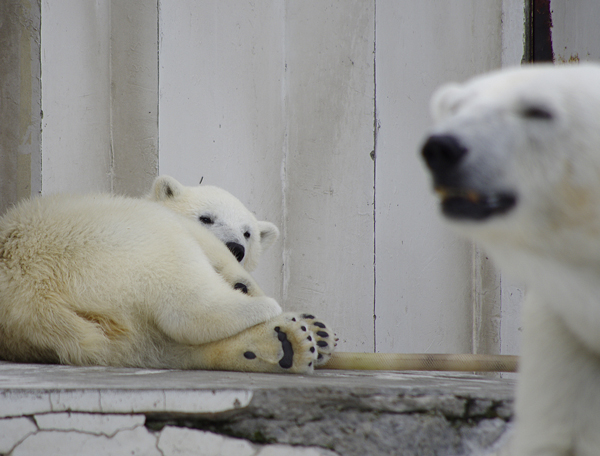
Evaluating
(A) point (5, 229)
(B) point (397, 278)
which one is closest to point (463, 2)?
(B) point (397, 278)

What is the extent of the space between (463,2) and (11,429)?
2.99 m

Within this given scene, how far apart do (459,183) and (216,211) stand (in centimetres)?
227

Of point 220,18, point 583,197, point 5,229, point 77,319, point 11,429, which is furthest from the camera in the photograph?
point 220,18

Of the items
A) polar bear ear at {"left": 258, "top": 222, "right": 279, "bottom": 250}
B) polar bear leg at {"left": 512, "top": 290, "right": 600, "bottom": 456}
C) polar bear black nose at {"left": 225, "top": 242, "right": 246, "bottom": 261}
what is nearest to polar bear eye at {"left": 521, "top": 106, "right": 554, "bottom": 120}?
polar bear leg at {"left": 512, "top": 290, "right": 600, "bottom": 456}

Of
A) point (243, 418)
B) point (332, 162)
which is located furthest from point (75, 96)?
point (243, 418)

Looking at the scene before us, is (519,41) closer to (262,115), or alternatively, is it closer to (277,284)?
(262,115)

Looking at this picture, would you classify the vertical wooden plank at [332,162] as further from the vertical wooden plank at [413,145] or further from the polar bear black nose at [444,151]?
the polar bear black nose at [444,151]

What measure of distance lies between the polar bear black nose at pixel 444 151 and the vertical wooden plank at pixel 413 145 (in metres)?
2.64

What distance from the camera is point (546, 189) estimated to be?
0.73 m

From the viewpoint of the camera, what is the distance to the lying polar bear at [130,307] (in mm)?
1712

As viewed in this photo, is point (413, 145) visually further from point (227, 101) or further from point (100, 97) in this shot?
point (100, 97)

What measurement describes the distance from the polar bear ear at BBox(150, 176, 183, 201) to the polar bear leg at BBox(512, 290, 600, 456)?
220 cm

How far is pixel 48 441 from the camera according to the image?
1.27 m

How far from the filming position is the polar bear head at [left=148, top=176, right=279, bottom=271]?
9.37 feet
